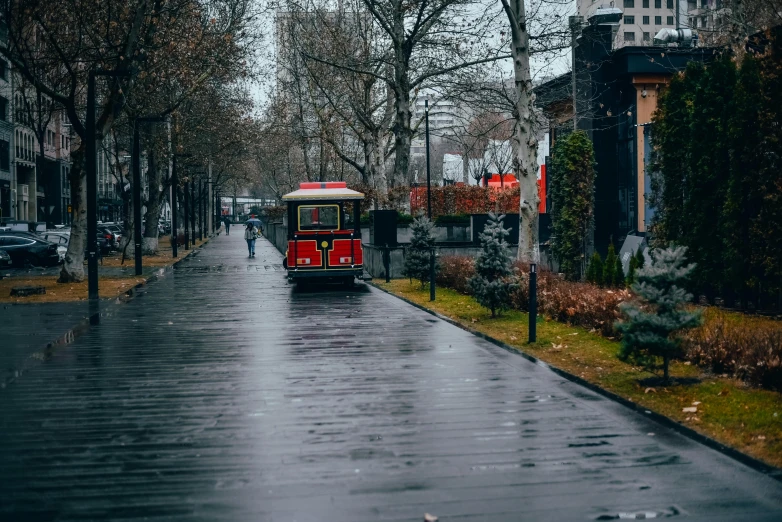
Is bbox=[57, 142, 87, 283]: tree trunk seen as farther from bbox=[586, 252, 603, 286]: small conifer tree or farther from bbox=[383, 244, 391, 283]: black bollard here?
bbox=[586, 252, 603, 286]: small conifer tree

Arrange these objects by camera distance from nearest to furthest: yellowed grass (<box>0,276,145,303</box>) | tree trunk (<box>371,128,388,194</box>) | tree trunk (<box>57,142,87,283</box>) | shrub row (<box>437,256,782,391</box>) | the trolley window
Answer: shrub row (<box>437,256,782,391</box>) → yellowed grass (<box>0,276,145,303</box>) → the trolley window → tree trunk (<box>57,142,87,283</box>) → tree trunk (<box>371,128,388,194</box>)

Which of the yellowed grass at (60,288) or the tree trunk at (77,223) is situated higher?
the tree trunk at (77,223)

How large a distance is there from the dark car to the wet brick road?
30.6 m

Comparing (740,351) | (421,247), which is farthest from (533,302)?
(421,247)

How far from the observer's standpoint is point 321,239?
28344mm

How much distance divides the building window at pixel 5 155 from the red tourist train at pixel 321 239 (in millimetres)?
52426

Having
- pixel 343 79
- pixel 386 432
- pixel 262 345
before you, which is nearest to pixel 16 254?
pixel 343 79

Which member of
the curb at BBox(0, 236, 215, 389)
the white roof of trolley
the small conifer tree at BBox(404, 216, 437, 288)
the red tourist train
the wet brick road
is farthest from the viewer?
the white roof of trolley

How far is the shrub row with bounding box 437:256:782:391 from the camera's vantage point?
1068 cm

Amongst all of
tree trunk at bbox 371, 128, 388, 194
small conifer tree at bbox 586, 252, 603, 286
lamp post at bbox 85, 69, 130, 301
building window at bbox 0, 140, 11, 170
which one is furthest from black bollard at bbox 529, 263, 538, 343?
building window at bbox 0, 140, 11, 170

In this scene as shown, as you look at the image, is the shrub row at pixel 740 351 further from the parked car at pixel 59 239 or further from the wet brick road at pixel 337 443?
the parked car at pixel 59 239

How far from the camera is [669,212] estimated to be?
19.7 metres

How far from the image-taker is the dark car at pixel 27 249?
43531 millimetres

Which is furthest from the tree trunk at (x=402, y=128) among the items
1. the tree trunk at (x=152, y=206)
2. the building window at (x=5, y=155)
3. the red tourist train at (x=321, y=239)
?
the building window at (x=5, y=155)
